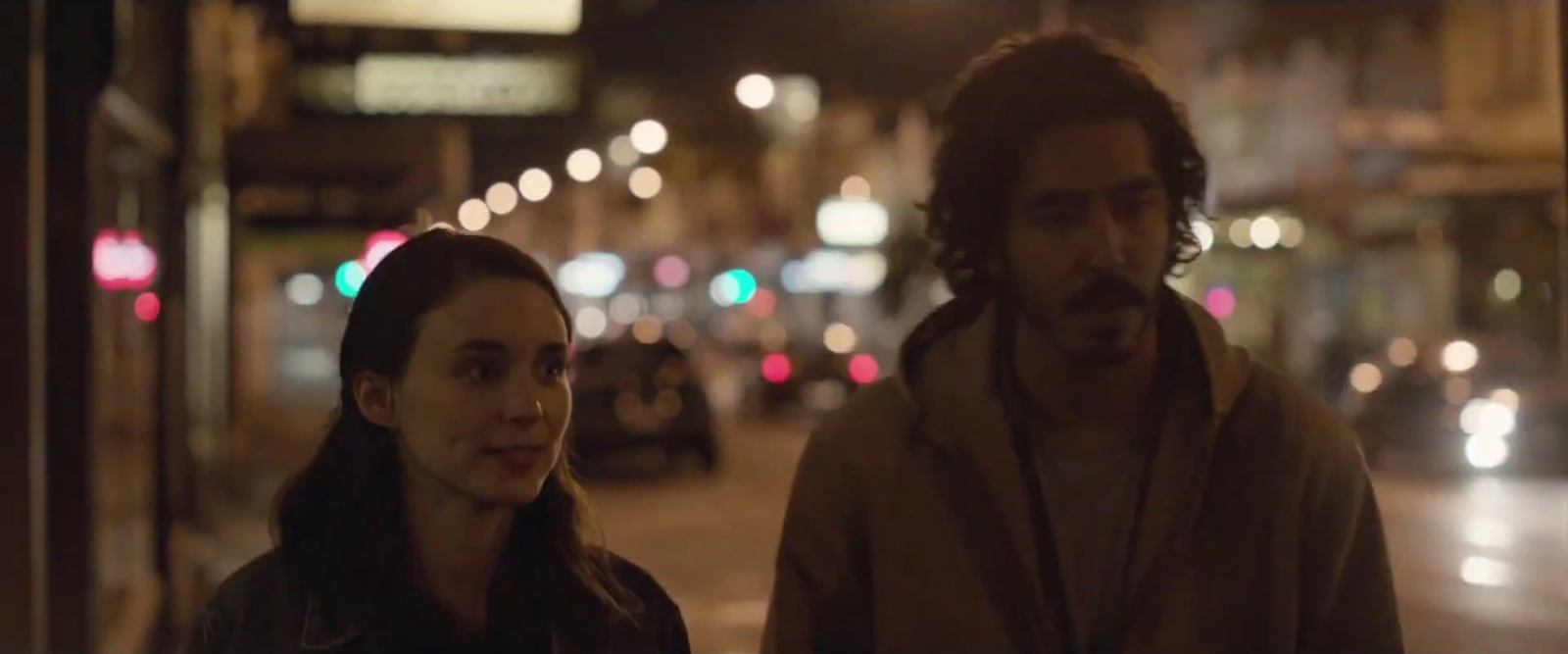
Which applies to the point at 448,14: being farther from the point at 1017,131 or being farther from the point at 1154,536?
the point at 1154,536

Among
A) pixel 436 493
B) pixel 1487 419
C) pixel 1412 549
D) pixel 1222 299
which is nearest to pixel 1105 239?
pixel 436 493

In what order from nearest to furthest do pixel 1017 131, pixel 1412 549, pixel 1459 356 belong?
pixel 1017 131, pixel 1412 549, pixel 1459 356

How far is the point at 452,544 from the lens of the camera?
9.21ft

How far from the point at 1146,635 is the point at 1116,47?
1008mm

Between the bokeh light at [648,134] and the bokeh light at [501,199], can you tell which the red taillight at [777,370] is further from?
the bokeh light at [501,199]

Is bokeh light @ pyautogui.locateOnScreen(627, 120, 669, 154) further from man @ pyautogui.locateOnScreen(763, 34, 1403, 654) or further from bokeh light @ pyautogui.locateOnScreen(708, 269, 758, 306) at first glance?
man @ pyautogui.locateOnScreen(763, 34, 1403, 654)

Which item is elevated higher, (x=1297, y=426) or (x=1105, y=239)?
(x=1105, y=239)

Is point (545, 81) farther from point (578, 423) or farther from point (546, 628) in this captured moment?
point (546, 628)

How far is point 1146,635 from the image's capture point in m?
2.90

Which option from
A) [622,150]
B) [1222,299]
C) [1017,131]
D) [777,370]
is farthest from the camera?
[622,150]

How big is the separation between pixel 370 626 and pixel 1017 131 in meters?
1.31

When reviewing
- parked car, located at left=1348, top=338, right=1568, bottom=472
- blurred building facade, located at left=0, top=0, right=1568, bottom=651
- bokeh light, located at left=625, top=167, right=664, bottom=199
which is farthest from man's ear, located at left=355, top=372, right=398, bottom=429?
bokeh light, located at left=625, top=167, right=664, bottom=199

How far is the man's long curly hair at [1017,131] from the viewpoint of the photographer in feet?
10.1

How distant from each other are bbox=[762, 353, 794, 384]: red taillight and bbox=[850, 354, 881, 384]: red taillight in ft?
3.74
